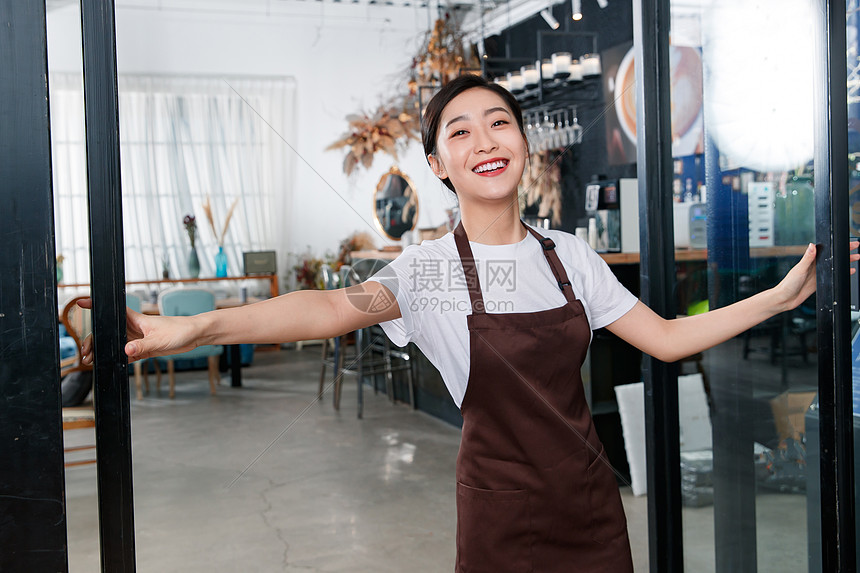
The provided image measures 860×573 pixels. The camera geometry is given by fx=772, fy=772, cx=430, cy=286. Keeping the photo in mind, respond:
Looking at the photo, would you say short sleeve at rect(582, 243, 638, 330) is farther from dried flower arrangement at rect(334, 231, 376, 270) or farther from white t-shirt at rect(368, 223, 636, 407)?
dried flower arrangement at rect(334, 231, 376, 270)

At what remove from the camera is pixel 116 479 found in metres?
1.16

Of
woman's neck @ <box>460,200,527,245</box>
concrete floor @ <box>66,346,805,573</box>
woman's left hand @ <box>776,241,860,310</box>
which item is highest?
woman's neck @ <box>460,200,527,245</box>

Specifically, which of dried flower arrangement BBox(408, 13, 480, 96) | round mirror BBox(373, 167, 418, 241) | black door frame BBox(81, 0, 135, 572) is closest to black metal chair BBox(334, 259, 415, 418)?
round mirror BBox(373, 167, 418, 241)

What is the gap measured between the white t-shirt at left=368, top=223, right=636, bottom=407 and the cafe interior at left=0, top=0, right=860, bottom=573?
17.6 inches

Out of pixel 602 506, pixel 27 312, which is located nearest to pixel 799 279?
pixel 602 506

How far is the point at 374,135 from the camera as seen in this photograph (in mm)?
8820

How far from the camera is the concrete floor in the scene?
297cm

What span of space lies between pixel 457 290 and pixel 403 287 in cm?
10

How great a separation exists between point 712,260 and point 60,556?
157cm

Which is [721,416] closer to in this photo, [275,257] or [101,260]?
[101,260]

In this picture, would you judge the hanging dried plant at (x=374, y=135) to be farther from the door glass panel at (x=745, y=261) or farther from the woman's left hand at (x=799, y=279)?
the woman's left hand at (x=799, y=279)

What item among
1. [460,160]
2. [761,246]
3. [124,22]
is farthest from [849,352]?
[124,22]

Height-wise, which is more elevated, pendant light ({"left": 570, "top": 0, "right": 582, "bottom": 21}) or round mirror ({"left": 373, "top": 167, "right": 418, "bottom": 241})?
pendant light ({"left": 570, "top": 0, "right": 582, "bottom": 21})

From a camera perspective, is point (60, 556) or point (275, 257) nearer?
point (60, 556)
